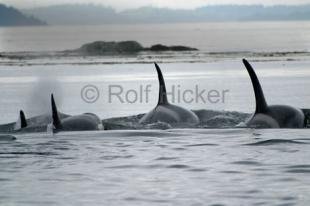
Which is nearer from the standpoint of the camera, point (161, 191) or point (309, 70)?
point (161, 191)

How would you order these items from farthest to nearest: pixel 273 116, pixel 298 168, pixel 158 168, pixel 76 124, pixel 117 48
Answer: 1. pixel 117 48
2. pixel 76 124
3. pixel 273 116
4. pixel 158 168
5. pixel 298 168

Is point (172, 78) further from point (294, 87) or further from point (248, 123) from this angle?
point (248, 123)

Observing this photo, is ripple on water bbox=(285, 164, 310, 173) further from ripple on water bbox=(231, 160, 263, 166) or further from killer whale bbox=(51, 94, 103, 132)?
killer whale bbox=(51, 94, 103, 132)

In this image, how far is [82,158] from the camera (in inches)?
460

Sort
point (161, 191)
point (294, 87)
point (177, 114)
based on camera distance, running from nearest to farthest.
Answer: point (161, 191), point (177, 114), point (294, 87)

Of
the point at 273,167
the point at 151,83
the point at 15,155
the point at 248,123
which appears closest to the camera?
the point at 273,167

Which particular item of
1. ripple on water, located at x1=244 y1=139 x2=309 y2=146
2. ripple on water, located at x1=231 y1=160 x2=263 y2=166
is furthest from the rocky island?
ripple on water, located at x1=231 y1=160 x2=263 y2=166

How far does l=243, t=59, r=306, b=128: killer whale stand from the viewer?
575 inches

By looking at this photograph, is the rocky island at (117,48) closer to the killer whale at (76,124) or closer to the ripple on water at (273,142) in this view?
the killer whale at (76,124)

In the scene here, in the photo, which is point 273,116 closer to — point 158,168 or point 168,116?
point 168,116

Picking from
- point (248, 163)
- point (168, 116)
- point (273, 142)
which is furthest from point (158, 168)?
point (168, 116)

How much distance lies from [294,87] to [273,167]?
1643cm

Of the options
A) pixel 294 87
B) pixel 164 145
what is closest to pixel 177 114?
pixel 164 145

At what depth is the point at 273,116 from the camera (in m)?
14.7
